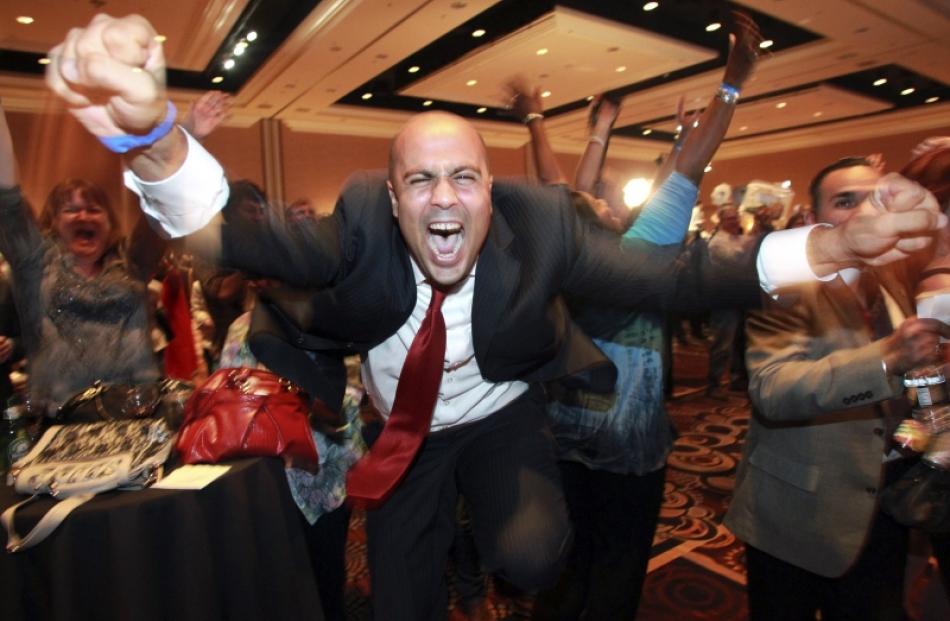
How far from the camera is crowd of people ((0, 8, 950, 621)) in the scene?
1287 mm

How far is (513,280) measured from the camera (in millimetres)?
1536

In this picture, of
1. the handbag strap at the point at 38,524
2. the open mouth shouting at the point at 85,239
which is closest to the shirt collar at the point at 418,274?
the handbag strap at the point at 38,524

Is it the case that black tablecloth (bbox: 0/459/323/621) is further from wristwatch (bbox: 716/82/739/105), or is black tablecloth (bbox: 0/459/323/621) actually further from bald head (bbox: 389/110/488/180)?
wristwatch (bbox: 716/82/739/105)

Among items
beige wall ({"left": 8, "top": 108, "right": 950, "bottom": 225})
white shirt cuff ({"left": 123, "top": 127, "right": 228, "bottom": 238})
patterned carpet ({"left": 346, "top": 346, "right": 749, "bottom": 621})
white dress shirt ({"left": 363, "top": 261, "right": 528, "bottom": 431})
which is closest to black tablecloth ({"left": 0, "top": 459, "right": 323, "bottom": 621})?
white dress shirt ({"left": 363, "top": 261, "right": 528, "bottom": 431})

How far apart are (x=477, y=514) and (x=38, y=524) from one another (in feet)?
3.56

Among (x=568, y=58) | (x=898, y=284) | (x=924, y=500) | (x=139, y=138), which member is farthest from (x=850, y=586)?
(x=568, y=58)

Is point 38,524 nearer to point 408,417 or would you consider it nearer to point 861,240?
point 408,417

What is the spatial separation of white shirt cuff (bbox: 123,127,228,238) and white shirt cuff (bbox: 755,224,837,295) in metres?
1.10

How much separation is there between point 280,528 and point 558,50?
9.00 metres

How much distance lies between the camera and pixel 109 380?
2.20 meters

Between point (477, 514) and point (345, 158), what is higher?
point (345, 158)

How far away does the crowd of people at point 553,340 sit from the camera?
1.29m

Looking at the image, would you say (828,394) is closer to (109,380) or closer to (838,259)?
(838,259)

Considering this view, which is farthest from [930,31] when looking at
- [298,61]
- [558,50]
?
[298,61]
